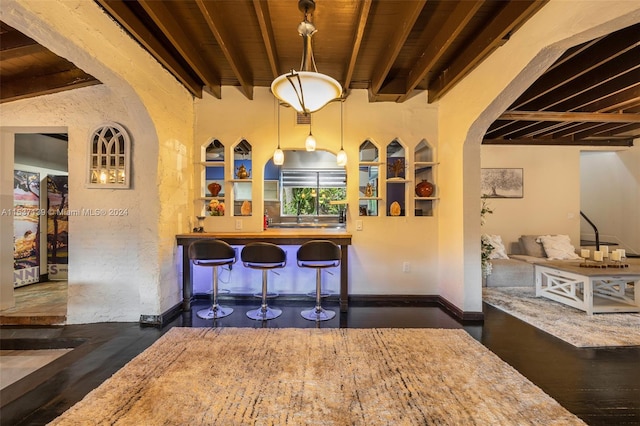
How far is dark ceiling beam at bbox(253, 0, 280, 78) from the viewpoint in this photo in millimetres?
2121

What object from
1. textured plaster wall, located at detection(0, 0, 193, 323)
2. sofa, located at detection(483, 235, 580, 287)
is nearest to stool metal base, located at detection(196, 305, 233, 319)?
textured plaster wall, located at detection(0, 0, 193, 323)

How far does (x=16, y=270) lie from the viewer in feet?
13.7

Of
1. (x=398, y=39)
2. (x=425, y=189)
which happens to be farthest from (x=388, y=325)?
(x=398, y=39)

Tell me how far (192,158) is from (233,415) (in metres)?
3.23

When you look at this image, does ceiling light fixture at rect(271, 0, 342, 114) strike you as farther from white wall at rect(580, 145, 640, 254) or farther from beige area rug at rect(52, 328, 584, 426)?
white wall at rect(580, 145, 640, 254)

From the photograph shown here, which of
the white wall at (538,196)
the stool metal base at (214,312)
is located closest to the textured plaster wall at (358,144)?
the stool metal base at (214,312)

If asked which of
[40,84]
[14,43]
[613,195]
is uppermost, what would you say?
[14,43]

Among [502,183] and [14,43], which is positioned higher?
[14,43]

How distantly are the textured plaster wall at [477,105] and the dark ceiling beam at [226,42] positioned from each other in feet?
8.70

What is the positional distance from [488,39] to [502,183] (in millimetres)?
4171

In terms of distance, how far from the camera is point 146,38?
2.50m

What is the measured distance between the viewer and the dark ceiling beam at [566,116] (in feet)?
13.1

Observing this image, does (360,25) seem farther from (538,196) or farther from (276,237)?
(538,196)

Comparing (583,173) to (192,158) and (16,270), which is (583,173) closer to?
(192,158)
